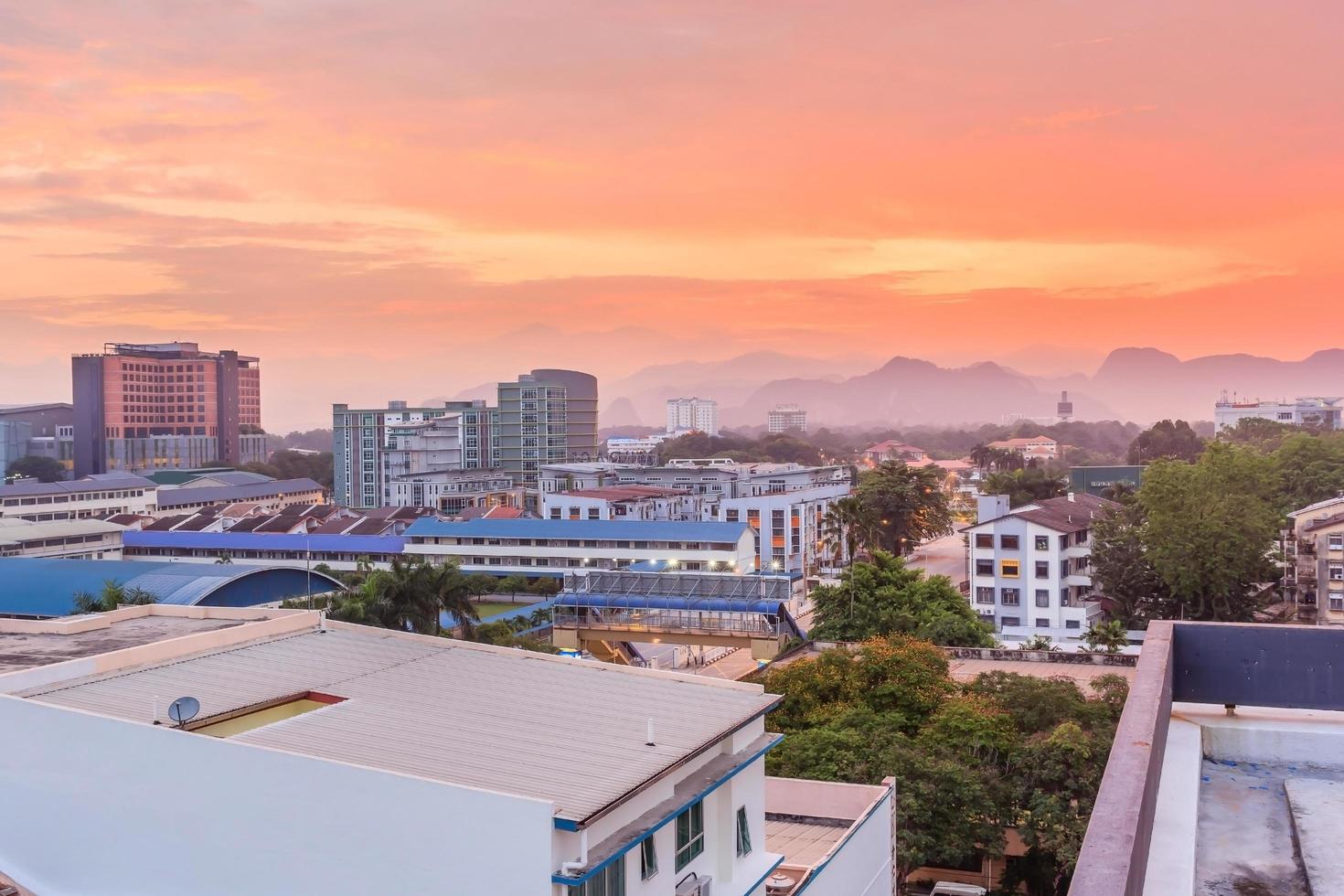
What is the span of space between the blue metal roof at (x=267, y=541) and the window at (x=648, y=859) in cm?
4356

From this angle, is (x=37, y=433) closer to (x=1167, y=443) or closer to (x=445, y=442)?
(x=445, y=442)

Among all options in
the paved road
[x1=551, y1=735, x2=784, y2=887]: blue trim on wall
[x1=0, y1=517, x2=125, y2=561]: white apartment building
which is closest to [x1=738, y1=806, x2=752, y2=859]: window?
[x1=551, y1=735, x2=784, y2=887]: blue trim on wall

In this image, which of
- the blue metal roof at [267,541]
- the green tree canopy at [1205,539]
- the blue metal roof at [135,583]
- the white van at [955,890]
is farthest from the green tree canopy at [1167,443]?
the white van at [955,890]

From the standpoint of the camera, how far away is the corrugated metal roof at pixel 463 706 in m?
9.13

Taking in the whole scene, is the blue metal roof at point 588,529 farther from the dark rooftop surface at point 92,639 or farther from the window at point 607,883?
the window at point 607,883

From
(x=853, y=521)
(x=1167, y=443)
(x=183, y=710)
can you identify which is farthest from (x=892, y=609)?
(x=1167, y=443)

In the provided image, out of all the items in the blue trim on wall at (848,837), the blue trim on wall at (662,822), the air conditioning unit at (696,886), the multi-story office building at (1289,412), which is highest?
the multi-story office building at (1289,412)

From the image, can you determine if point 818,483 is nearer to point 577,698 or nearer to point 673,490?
point 673,490

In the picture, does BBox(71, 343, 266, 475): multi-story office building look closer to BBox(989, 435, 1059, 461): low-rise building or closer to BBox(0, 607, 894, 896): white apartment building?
BBox(989, 435, 1059, 461): low-rise building

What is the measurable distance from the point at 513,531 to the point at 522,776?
42120 millimetres

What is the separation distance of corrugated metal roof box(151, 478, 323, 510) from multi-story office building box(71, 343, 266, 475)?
31.1 meters

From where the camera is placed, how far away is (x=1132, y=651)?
2823 cm

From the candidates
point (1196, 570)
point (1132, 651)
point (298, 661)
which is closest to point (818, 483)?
point (1196, 570)

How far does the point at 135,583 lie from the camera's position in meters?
36.2
